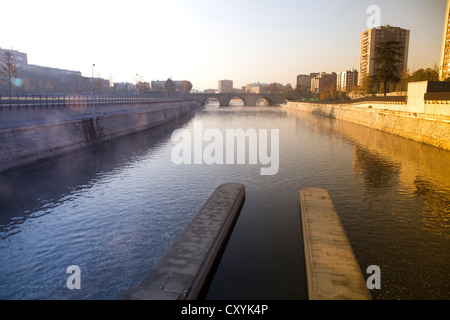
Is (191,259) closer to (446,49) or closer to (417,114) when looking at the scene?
(417,114)

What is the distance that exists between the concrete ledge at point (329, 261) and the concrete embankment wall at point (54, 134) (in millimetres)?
19865

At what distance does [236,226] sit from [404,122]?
32.5 metres

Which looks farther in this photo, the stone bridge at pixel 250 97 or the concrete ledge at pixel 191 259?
the stone bridge at pixel 250 97

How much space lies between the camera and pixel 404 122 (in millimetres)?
38094

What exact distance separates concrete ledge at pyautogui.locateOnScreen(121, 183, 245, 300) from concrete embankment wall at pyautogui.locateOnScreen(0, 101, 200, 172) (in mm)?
16144

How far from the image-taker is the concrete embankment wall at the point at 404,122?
1164 inches

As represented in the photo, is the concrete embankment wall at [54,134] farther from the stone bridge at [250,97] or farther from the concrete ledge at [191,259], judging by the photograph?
the stone bridge at [250,97]

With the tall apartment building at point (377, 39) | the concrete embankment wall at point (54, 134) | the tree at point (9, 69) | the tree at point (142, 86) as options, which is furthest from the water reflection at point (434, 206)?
the tall apartment building at point (377, 39)

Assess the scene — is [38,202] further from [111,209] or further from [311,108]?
[311,108]

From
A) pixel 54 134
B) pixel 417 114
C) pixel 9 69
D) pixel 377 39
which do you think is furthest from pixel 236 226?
pixel 377 39

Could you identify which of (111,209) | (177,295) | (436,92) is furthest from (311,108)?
(177,295)

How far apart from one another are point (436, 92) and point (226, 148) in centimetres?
2155

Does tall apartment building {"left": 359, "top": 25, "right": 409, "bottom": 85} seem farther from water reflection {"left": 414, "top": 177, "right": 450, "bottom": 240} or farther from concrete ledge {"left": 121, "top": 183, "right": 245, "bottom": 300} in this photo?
concrete ledge {"left": 121, "top": 183, "right": 245, "bottom": 300}

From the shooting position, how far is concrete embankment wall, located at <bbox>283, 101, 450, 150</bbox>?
97.0 feet
